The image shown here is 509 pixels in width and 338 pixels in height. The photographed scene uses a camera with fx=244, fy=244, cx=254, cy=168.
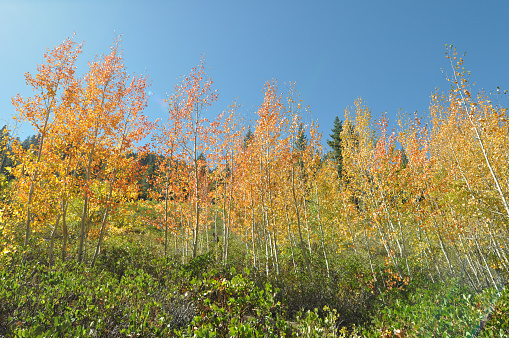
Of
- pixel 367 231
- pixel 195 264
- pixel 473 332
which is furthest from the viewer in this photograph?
pixel 367 231

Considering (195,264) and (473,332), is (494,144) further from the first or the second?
(195,264)

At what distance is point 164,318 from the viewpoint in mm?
3230

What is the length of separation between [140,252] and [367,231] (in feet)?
25.7

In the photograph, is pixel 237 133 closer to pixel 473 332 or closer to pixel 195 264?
pixel 195 264

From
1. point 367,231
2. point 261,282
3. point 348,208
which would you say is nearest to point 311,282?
point 261,282

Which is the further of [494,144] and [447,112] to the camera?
[447,112]

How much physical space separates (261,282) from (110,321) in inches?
156

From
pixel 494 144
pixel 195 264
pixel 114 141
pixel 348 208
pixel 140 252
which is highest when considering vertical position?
pixel 114 141

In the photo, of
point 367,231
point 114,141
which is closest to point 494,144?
point 367,231

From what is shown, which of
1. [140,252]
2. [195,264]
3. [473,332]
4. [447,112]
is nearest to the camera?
[473,332]

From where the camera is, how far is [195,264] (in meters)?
6.32

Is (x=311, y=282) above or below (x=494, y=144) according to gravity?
below

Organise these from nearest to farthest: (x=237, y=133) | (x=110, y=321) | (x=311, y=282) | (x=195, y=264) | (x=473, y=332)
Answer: (x=473, y=332) → (x=110, y=321) → (x=195, y=264) → (x=311, y=282) → (x=237, y=133)

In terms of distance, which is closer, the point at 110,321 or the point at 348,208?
the point at 110,321
